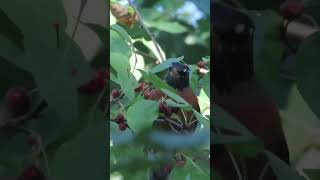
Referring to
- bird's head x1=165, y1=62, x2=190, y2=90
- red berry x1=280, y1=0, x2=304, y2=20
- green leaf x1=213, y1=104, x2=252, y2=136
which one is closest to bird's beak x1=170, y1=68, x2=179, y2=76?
bird's head x1=165, y1=62, x2=190, y2=90

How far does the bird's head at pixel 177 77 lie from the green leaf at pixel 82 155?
0.16 metres

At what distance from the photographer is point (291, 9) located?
1016 millimetres

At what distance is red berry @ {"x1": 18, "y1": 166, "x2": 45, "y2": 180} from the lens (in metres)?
0.97

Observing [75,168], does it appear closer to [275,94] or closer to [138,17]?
[138,17]

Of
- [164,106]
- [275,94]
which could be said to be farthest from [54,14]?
[275,94]

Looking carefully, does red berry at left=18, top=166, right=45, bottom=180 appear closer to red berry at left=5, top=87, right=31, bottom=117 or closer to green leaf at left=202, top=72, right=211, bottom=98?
red berry at left=5, top=87, right=31, bottom=117

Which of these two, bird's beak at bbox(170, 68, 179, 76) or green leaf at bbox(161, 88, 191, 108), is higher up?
bird's beak at bbox(170, 68, 179, 76)

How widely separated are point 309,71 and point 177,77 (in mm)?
270

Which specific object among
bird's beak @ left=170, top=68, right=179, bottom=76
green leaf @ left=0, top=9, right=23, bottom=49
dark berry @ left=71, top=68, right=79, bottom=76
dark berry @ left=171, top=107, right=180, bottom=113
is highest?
green leaf @ left=0, top=9, right=23, bottom=49

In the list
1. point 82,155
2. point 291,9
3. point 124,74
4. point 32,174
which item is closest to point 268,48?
point 291,9

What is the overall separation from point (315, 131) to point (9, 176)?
24.8 inches

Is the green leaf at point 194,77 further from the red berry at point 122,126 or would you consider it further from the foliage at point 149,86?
the red berry at point 122,126

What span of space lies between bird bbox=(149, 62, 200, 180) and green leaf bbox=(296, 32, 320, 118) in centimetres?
22

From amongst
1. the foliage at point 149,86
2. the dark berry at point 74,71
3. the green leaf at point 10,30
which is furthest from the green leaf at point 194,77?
the green leaf at point 10,30
